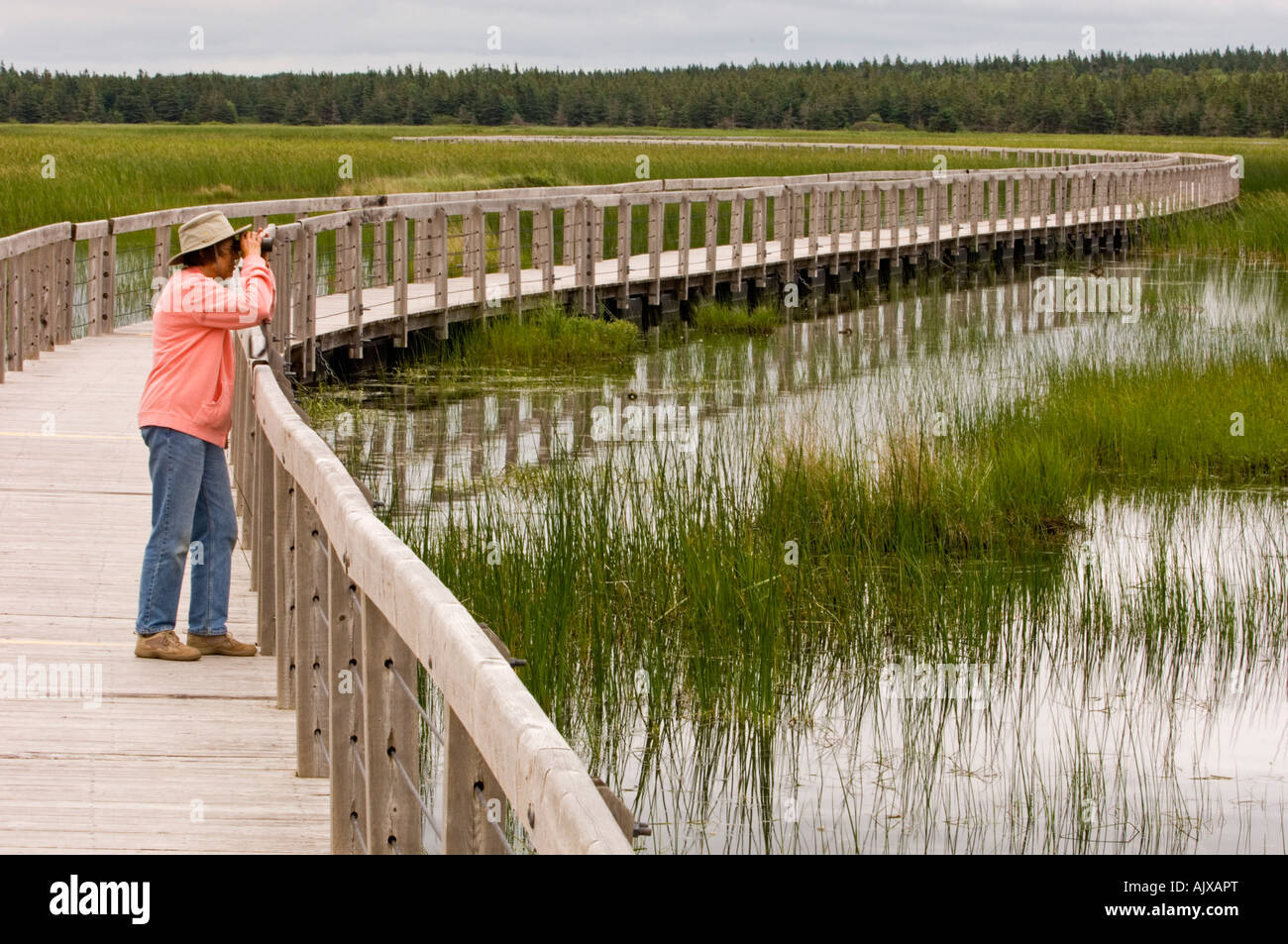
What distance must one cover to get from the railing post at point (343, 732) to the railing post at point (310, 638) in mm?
540

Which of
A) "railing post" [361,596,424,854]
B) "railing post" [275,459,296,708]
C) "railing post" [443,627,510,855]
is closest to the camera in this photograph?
"railing post" [443,627,510,855]

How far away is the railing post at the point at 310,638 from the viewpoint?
4723 mm

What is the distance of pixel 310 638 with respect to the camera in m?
4.73

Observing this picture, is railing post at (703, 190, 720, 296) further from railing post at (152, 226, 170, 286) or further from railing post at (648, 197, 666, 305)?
railing post at (152, 226, 170, 286)

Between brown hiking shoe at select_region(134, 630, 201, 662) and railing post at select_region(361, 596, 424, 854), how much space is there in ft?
8.79

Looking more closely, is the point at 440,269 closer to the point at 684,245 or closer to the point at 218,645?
the point at 684,245

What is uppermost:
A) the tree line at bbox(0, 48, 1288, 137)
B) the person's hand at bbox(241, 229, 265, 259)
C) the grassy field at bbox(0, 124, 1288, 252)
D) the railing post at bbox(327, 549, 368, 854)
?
the tree line at bbox(0, 48, 1288, 137)

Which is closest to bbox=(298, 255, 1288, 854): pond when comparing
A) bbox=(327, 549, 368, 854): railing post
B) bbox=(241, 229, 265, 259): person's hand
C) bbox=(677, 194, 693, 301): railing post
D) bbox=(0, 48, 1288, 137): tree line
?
bbox=(241, 229, 265, 259): person's hand

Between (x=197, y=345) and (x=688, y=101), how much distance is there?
155397 millimetres

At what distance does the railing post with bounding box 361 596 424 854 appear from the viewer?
3.46 meters

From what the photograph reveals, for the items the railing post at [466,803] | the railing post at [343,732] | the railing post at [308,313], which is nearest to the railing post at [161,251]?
the railing post at [308,313]

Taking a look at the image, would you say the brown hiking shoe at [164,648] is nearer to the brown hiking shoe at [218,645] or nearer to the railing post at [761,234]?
the brown hiking shoe at [218,645]
